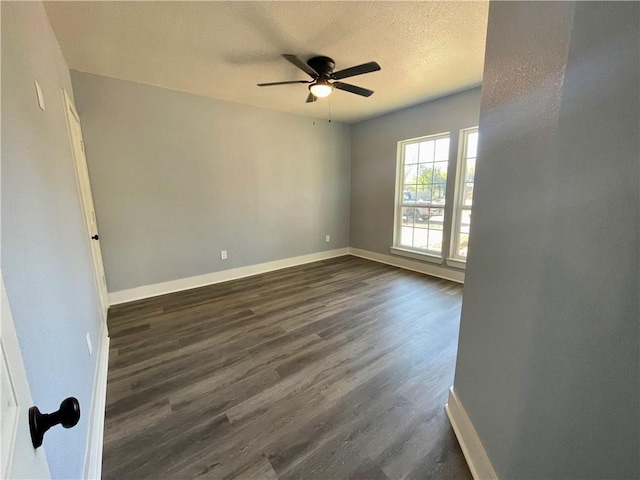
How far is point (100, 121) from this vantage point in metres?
2.90

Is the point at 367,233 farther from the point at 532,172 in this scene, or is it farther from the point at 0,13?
the point at 0,13

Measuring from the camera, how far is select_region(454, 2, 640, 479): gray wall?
57cm

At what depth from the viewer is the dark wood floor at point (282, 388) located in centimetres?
133

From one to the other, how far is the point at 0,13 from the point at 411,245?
14.9 feet

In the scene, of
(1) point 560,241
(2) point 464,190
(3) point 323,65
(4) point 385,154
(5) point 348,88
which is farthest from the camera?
(4) point 385,154

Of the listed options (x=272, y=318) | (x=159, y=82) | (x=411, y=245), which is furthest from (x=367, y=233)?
(x=159, y=82)

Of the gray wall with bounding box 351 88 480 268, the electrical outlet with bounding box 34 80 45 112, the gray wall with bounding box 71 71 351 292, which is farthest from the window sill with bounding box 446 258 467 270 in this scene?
the electrical outlet with bounding box 34 80 45 112

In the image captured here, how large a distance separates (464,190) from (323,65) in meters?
2.47

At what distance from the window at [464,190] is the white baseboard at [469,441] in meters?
2.50

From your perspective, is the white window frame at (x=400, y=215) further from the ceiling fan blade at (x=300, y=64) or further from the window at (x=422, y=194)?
the ceiling fan blade at (x=300, y=64)

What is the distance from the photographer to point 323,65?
99.3 inches

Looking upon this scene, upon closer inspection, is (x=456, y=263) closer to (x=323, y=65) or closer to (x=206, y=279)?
(x=323, y=65)

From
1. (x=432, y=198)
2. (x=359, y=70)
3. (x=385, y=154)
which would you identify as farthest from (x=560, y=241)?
(x=385, y=154)

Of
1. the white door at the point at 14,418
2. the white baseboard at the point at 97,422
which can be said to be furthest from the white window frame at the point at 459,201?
the white door at the point at 14,418
